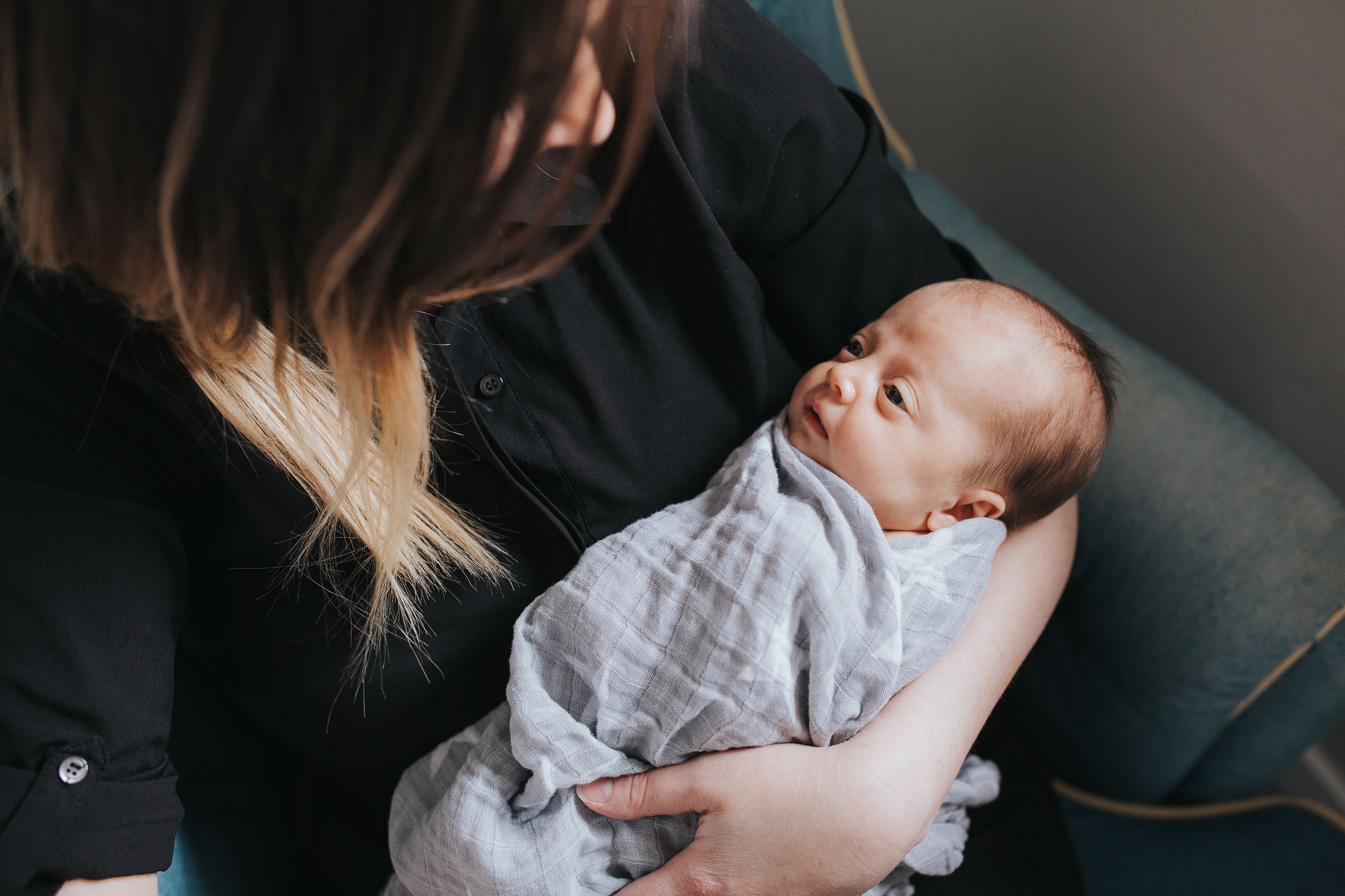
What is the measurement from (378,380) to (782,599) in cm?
37

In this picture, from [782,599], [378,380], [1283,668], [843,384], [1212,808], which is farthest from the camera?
[1212,808]

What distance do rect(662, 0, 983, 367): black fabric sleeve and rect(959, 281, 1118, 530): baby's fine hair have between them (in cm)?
10

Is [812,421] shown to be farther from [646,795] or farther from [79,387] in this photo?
[79,387]

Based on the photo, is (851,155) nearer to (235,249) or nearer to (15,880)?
(235,249)

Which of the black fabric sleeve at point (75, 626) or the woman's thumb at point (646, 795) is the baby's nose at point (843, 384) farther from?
the black fabric sleeve at point (75, 626)

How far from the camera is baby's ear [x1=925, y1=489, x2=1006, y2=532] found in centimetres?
87

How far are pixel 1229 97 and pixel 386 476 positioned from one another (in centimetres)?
118

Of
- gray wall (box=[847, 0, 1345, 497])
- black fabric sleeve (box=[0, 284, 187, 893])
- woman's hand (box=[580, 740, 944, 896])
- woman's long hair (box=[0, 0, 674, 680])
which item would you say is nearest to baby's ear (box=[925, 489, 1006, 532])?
woman's hand (box=[580, 740, 944, 896])

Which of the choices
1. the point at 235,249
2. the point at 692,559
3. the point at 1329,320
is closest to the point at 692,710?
the point at 692,559

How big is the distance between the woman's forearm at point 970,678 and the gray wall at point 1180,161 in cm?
49

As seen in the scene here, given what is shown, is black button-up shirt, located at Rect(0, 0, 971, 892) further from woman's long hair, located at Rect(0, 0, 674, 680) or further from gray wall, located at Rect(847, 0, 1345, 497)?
gray wall, located at Rect(847, 0, 1345, 497)

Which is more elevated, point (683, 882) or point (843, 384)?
point (843, 384)

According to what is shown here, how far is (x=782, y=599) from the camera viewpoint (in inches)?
28.3

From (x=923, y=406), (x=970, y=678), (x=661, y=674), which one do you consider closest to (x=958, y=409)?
(x=923, y=406)
